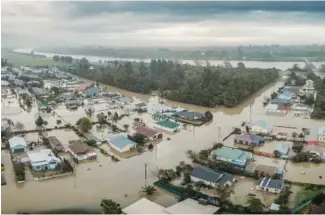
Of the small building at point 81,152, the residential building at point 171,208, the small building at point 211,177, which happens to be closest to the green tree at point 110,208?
the residential building at point 171,208

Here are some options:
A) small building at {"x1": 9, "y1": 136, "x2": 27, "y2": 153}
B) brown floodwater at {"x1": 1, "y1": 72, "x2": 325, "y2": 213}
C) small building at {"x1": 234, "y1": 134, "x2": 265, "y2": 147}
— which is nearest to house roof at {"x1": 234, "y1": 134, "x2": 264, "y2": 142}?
small building at {"x1": 234, "y1": 134, "x2": 265, "y2": 147}

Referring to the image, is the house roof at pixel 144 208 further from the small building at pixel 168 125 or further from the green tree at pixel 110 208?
the small building at pixel 168 125

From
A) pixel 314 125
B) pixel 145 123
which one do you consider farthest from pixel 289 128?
pixel 145 123

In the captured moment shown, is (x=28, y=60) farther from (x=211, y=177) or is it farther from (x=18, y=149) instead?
(x=211, y=177)

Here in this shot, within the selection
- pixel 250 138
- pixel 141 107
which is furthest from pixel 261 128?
pixel 141 107

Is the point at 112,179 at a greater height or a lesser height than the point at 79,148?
lesser

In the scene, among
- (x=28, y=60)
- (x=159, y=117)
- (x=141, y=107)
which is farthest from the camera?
(x=28, y=60)
